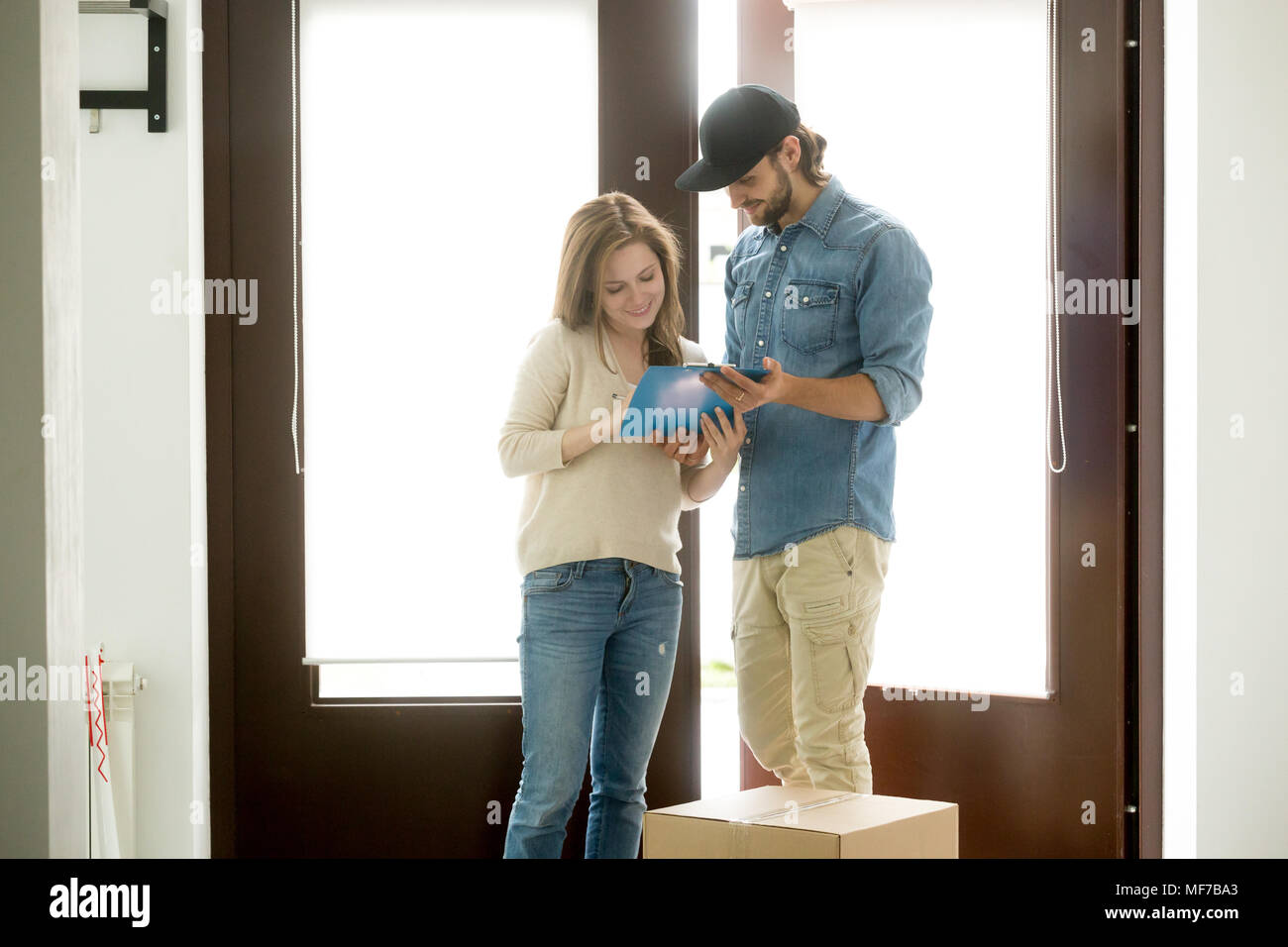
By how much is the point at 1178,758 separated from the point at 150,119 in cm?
246

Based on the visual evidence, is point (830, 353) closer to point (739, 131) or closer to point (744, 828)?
point (739, 131)

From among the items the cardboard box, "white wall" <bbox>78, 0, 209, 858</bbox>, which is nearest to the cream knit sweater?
the cardboard box

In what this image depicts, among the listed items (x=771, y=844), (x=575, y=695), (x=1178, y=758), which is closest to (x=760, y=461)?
(x=575, y=695)

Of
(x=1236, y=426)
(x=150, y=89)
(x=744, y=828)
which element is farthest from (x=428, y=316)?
(x=1236, y=426)

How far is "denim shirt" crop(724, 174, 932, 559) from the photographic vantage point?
1.76 metres

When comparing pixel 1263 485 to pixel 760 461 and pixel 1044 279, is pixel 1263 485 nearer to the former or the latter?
pixel 1044 279

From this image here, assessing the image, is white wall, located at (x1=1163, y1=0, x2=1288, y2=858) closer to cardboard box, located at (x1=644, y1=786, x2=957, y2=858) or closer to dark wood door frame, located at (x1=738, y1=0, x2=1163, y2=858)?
dark wood door frame, located at (x1=738, y1=0, x2=1163, y2=858)

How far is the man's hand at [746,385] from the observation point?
5.52 feet

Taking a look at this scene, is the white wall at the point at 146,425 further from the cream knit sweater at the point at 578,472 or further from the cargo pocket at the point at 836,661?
the cargo pocket at the point at 836,661

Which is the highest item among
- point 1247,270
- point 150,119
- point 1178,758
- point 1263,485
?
point 150,119

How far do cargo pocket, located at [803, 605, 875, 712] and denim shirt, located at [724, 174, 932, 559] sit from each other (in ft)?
0.53

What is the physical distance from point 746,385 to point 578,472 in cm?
36

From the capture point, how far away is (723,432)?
5.87ft
